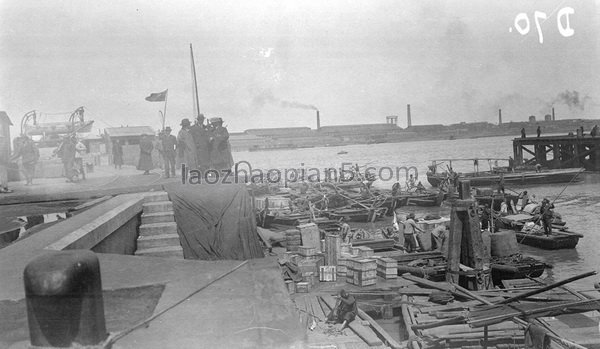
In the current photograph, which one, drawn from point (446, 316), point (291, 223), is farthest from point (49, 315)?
point (291, 223)

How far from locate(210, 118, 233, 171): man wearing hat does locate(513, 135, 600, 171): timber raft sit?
4383 centimetres

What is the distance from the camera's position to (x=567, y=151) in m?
51.9

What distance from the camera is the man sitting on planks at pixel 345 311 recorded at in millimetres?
8250

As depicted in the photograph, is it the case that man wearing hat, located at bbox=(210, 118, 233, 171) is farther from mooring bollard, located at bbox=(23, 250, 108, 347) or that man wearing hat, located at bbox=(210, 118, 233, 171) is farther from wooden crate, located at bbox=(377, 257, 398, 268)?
mooring bollard, located at bbox=(23, 250, 108, 347)

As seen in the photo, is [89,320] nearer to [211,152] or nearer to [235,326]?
[235,326]

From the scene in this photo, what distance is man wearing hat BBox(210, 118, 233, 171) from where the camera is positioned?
12680 millimetres

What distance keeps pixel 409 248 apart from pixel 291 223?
9.13 m

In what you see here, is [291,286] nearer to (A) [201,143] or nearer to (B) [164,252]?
(B) [164,252]

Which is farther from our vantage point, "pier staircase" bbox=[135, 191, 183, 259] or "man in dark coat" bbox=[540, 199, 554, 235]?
"man in dark coat" bbox=[540, 199, 554, 235]

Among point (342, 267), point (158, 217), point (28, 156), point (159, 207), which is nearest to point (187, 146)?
point (159, 207)

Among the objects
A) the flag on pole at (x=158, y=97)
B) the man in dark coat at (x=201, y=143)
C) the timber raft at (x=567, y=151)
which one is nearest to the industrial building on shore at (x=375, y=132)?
the timber raft at (x=567, y=151)

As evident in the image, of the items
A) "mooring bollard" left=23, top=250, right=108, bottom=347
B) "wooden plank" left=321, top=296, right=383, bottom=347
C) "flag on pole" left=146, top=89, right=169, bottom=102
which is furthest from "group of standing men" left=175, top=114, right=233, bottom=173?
"mooring bollard" left=23, top=250, right=108, bottom=347

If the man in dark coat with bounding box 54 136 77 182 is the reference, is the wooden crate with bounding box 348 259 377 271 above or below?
below

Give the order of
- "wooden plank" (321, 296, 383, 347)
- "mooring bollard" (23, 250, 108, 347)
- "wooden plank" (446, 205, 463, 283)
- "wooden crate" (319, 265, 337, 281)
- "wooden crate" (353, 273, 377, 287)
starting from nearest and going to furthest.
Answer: "mooring bollard" (23, 250, 108, 347)
"wooden plank" (321, 296, 383, 347)
"wooden crate" (353, 273, 377, 287)
"wooden crate" (319, 265, 337, 281)
"wooden plank" (446, 205, 463, 283)
